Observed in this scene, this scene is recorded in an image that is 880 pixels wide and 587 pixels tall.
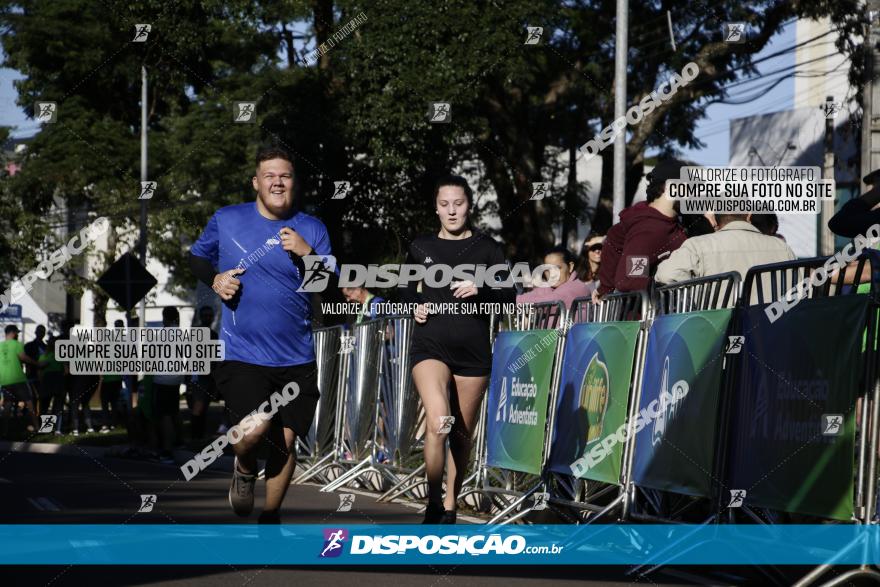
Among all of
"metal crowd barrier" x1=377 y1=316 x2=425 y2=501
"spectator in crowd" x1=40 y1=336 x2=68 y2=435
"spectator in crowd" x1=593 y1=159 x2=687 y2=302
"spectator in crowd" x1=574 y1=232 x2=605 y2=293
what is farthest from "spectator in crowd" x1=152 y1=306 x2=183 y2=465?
"spectator in crowd" x1=593 y1=159 x2=687 y2=302

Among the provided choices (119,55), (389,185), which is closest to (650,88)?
(389,185)

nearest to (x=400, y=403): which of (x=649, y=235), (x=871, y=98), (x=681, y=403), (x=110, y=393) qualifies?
(x=649, y=235)

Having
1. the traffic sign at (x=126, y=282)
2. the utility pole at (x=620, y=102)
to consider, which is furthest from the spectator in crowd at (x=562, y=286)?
the traffic sign at (x=126, y=282)

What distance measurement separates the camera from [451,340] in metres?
8.70

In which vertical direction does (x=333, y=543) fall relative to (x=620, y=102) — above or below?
below

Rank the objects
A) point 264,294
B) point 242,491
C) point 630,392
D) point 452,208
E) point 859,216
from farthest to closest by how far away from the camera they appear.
→ point 452,208 < point 630,392 < point 859,216 < point 242,491 < point 264,294

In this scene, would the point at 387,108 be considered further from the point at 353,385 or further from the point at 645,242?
the point at 645,242

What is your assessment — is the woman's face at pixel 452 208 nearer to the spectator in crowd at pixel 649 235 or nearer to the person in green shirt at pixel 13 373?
the spectator in crowd at pixel 649 235

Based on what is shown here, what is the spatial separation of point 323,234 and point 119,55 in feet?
103

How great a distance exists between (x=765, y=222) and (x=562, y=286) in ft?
8.35

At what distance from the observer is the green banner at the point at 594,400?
26.8 feet

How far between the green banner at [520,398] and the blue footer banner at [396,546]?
1.10 metres

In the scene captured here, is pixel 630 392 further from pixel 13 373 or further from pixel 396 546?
pixel 13 373

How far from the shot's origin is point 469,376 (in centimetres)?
880
